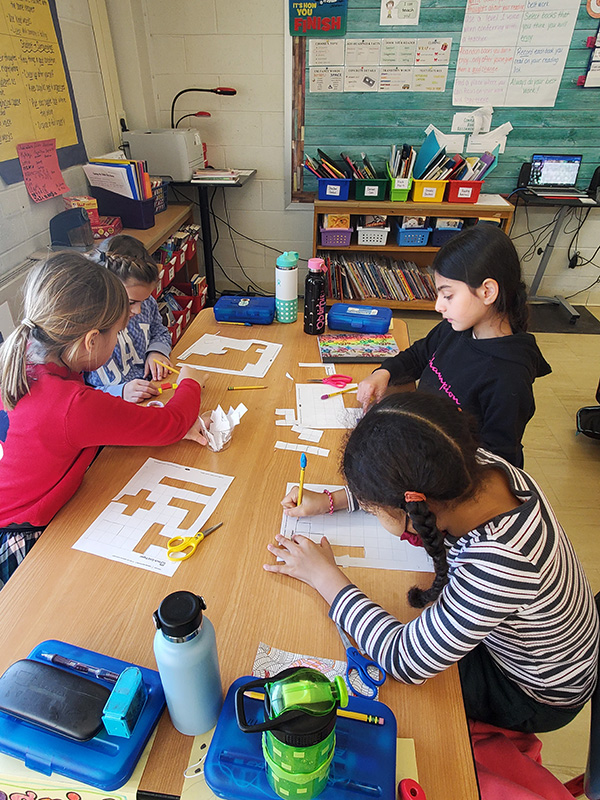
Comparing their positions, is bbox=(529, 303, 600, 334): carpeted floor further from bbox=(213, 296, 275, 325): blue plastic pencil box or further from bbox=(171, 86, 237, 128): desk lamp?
bbox=(171, 86, 237, 128): desk lamp

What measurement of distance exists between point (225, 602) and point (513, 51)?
3.42 metres

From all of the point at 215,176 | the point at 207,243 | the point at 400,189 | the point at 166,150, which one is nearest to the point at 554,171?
the point at 400,189

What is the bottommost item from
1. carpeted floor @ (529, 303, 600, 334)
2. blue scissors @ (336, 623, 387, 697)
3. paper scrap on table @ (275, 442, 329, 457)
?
carpeted floor @ (529, 303, 600, 334)

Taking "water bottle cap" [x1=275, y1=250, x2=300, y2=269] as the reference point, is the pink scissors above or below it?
below

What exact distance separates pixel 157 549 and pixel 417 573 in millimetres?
463

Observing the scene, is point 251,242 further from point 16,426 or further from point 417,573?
point 417,573

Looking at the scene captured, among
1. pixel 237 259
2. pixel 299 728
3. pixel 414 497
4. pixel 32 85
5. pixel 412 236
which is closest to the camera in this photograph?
pixel 299 728

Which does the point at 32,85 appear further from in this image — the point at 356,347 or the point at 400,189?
the point at 400,189

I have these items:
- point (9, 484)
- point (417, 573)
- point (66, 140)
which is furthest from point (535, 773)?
point (66, 140)

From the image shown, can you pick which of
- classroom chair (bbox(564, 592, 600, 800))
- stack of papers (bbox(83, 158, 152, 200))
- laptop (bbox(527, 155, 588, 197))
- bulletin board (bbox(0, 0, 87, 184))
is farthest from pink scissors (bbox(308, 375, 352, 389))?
laptop (bbox(527, 155, 588, 197))

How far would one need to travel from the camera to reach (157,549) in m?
0.91

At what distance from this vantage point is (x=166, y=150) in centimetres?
284

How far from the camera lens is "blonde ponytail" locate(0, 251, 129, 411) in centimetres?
100

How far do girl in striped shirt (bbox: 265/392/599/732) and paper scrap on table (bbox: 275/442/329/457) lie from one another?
33 cm
